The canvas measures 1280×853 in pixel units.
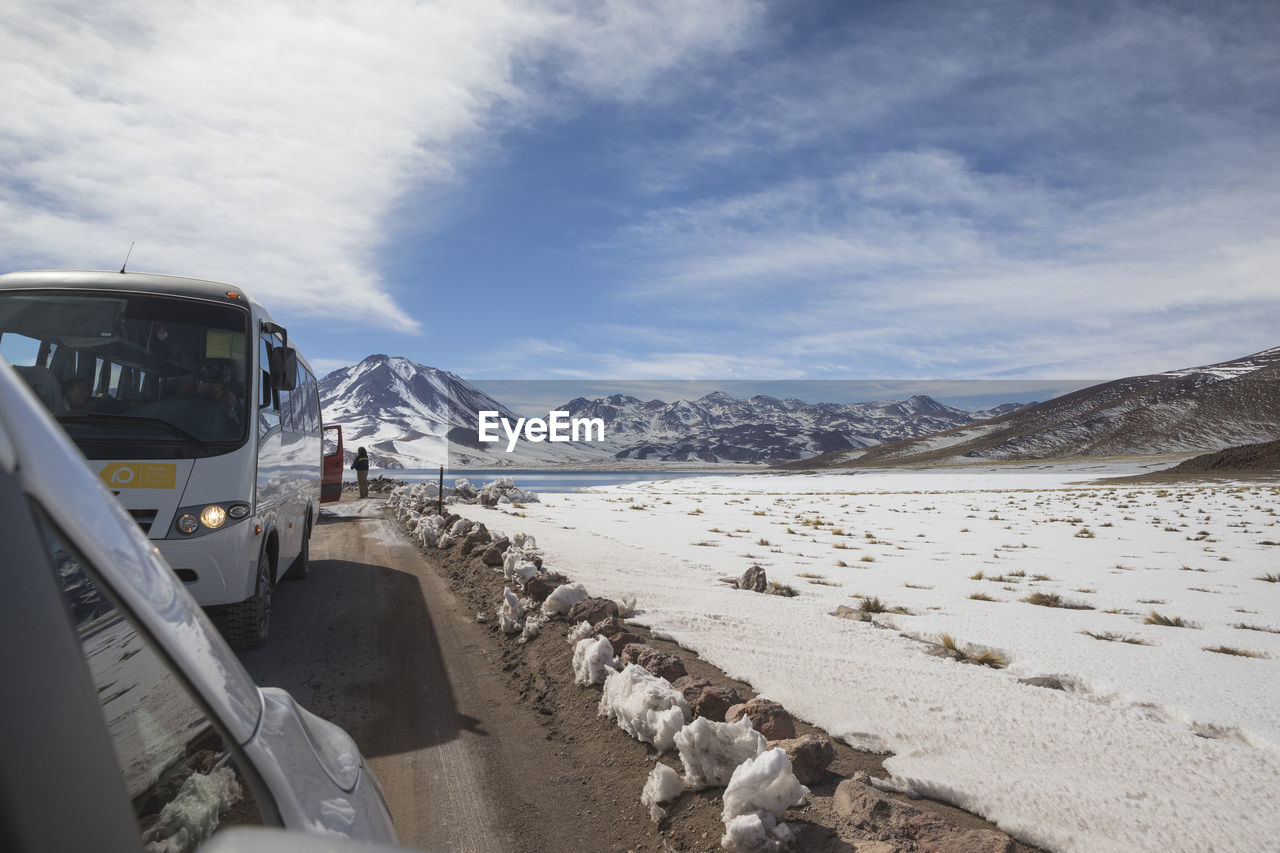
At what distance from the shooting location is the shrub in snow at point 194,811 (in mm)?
844

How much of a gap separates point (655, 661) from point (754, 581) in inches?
142

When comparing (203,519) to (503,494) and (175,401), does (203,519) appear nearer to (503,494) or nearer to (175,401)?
(175,401)

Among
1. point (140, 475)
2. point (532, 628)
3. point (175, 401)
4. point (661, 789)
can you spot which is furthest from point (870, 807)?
point (175, 401)

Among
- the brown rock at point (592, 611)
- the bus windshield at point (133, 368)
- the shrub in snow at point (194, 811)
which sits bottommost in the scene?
the brown rock at point (592, 611)

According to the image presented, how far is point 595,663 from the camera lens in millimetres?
4629

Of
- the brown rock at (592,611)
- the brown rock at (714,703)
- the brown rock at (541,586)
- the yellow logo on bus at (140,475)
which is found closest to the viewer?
the brown rock at (714,703)

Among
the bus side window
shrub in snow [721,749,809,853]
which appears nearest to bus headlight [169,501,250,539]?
the bus side window

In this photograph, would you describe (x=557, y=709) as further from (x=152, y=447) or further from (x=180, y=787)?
(x=180, y=787)

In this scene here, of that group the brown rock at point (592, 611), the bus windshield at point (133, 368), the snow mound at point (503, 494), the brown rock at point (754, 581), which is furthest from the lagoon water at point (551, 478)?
the brown rock at point (592, 611)

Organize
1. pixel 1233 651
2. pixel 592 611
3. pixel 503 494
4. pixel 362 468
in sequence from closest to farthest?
pixel 1233 651, pixel 592 611, pixel 503 494, pixel 362 468

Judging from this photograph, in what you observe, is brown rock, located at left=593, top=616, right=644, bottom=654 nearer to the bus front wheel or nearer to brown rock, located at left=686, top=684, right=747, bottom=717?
brown rock, located at left=686, top=684, right=747, bottom=717

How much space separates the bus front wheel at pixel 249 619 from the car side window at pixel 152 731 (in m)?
4.83

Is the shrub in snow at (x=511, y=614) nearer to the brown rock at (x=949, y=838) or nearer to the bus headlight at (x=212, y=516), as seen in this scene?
the bus headlight at (x=212, y=516)

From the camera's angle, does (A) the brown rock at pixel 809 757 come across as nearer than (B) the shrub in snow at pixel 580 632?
Yes
